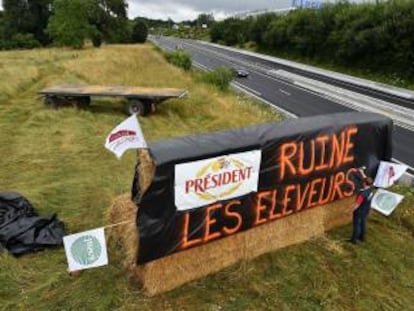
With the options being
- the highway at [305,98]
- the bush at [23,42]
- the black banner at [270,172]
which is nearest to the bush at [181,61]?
the highway at [305,98]

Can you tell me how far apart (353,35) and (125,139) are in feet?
163

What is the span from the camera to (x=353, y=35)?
170 ft

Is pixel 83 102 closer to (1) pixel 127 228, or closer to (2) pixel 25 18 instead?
(1) pixel 127 228

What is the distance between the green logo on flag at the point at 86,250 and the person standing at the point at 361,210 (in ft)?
17.3

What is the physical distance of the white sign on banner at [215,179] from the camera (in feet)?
23.8

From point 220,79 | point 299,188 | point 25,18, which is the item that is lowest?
point 220,79

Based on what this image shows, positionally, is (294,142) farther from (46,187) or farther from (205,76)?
(205,76)

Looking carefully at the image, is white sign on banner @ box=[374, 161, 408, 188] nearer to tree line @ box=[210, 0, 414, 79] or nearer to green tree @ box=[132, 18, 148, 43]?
tree line @ box=[210, 0, 414, 79]

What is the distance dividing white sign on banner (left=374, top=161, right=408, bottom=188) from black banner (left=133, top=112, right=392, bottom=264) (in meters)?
0.17

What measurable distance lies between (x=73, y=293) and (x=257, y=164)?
12.0ft

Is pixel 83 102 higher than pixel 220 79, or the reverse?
pixel 83 102

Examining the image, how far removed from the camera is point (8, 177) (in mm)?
11828

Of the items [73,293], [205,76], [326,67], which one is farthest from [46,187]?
[326,67]

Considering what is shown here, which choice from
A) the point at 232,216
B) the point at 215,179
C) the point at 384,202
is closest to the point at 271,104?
the point at 384,202
